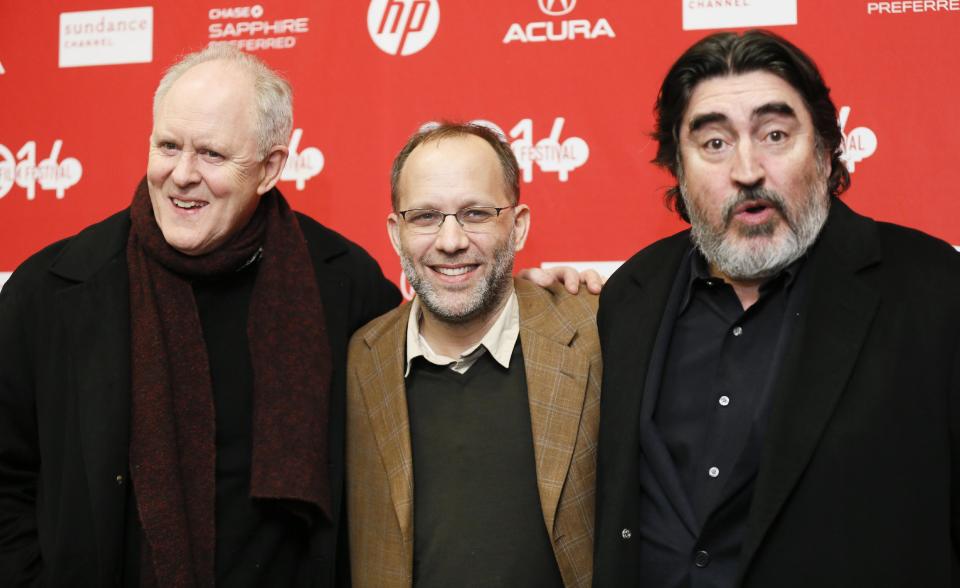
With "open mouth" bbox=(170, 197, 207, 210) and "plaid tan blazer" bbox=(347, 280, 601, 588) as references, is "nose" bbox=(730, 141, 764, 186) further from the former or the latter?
"open mouth" bbox=(170, 197, 207, 210)

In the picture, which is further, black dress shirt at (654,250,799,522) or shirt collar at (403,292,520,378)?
shirt collar at (403,292,520,378)

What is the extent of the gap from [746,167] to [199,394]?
4.38 ft

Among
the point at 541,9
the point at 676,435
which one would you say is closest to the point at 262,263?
the point at 676,435

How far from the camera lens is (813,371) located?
5.62ft

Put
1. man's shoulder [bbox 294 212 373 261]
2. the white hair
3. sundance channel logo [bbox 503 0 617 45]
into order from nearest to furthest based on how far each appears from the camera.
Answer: the white hair < man's shoulder [bbox 294 212 373 261] < sundance channel logo [bbox 503 0 617 45]

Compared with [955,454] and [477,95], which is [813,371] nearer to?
[955,454]

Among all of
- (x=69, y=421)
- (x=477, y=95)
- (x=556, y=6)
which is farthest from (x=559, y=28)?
(x=69, y=421)

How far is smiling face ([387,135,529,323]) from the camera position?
7.09 ft

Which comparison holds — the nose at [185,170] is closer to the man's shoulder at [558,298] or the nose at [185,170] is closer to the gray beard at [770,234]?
the man's shoulder at [558,298]

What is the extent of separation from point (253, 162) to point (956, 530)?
68.4 inches

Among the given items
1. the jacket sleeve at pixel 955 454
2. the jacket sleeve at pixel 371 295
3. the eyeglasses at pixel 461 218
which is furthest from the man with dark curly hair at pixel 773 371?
the jacket sleeve at pixel 371 295

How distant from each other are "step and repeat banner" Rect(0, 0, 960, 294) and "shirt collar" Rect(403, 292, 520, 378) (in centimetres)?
68

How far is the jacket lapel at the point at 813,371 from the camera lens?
166 cm

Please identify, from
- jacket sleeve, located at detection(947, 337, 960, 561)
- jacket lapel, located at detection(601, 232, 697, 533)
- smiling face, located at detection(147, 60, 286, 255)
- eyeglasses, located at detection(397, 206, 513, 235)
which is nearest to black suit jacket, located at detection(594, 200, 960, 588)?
jacket sleeve, located at detection(947, 337, 960, 561)
